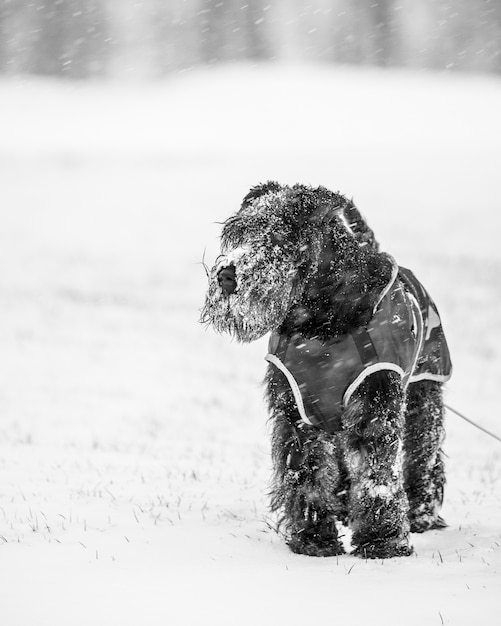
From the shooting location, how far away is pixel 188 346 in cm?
1501

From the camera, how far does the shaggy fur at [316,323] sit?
3.98 metres

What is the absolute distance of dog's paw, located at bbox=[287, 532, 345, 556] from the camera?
14.0ft

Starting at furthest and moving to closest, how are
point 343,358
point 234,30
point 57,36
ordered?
1. point 234,30
2. point 57,36
3. point 343,358

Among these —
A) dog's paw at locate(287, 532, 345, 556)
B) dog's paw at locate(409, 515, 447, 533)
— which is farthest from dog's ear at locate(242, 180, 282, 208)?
dog's paw at locate(409, 515, 447, 533)

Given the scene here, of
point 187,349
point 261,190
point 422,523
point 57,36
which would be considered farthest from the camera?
point 57,36

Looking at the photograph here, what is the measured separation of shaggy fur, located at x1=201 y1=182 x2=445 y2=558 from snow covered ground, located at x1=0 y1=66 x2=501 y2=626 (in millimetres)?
255

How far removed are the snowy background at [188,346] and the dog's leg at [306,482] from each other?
0.17 m

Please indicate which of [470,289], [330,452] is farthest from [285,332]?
[470,289]

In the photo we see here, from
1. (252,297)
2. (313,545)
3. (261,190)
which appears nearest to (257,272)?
(252,297)

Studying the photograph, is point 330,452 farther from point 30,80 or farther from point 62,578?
point 30,80

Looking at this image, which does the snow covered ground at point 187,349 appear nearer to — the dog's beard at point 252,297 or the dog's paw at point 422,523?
the dog's paw at point 422,523

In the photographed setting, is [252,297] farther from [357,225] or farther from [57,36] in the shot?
[57,36]

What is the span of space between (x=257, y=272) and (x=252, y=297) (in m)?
0.14

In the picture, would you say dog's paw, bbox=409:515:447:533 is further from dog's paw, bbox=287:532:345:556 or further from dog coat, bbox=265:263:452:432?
dog coat, bbox=265:263:452:432
